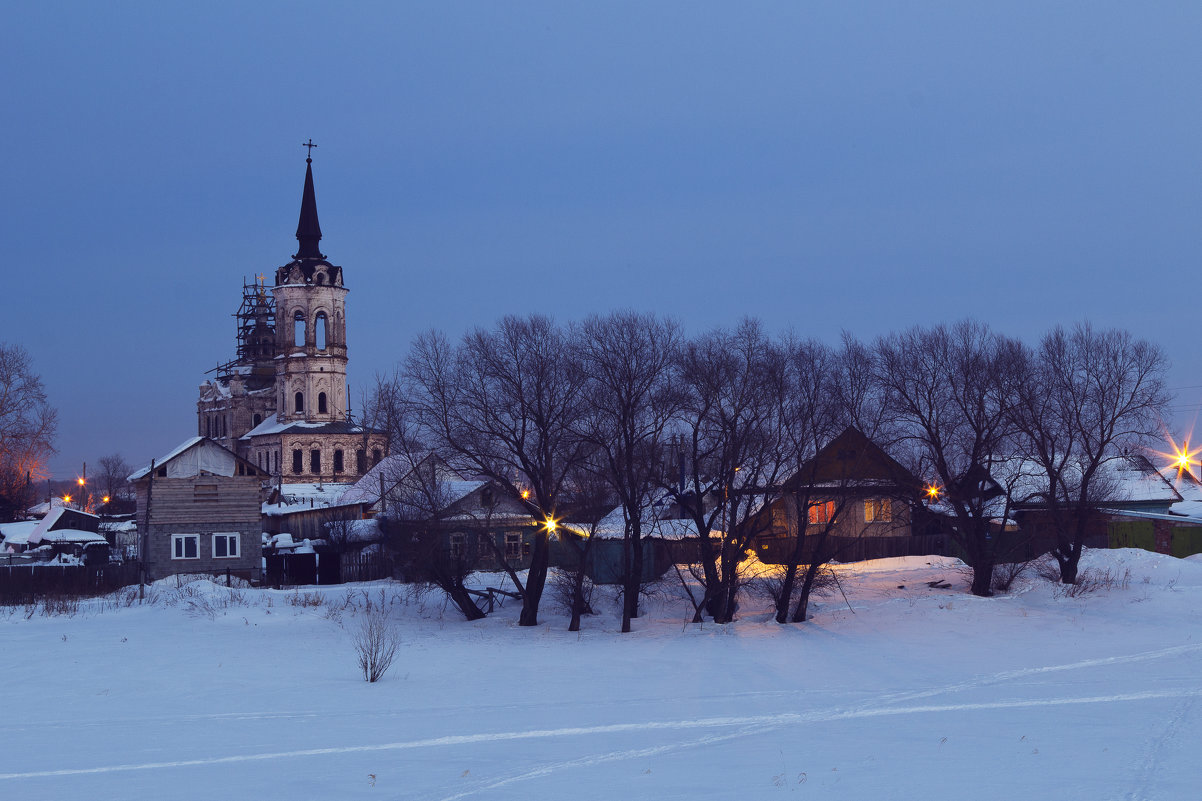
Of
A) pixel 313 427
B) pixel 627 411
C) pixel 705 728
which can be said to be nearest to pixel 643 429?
pixel 627 411

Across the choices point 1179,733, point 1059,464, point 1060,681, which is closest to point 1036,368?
point 1059,464

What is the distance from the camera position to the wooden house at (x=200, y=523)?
154 ft

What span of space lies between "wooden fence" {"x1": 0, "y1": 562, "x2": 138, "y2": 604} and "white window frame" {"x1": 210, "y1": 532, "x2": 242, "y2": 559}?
Answer: 4.68 m

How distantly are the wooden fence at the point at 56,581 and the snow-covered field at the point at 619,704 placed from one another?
12.8ft

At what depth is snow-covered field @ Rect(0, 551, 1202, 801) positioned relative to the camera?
1437cm

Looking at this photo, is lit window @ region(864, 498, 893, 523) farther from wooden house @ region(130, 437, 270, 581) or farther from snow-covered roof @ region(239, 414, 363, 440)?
snow-covered roof @ region(239, 414, 363, 440)

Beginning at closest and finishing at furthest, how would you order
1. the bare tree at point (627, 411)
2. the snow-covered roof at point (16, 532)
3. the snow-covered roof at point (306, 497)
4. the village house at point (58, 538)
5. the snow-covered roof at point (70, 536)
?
the bare tree at point (627, 411) → the village house at point (58, 538) → the snow-covered roof at point (70, 536) → the snow-covered roof at point (16, 532) → the snow-covered roof at point (306, 497)

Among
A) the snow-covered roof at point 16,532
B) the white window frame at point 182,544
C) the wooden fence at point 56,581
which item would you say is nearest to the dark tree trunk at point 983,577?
the wooden fence at point 56,581

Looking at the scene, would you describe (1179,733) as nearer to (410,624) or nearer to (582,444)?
(582,444)

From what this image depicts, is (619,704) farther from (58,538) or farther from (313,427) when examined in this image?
(313,427)

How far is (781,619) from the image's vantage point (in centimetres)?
3388

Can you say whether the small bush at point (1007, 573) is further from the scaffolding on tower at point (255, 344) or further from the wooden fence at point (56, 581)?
the scaffolding on tower at point (255, 344)

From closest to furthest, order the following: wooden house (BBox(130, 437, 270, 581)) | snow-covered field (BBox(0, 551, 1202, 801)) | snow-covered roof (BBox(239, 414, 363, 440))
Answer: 1. snow-covered field (BBox(0, 551, 1202, 801))
2. wooden house (BBox(130, 437, 270, 581))
3. snow-covered roof (BBox(239, 414, 363, 440))

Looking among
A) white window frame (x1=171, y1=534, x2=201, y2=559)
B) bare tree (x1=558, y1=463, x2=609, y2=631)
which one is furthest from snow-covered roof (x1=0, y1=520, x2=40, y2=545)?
bare tree (x1=558, y1=463, x2=609, y2=631)
